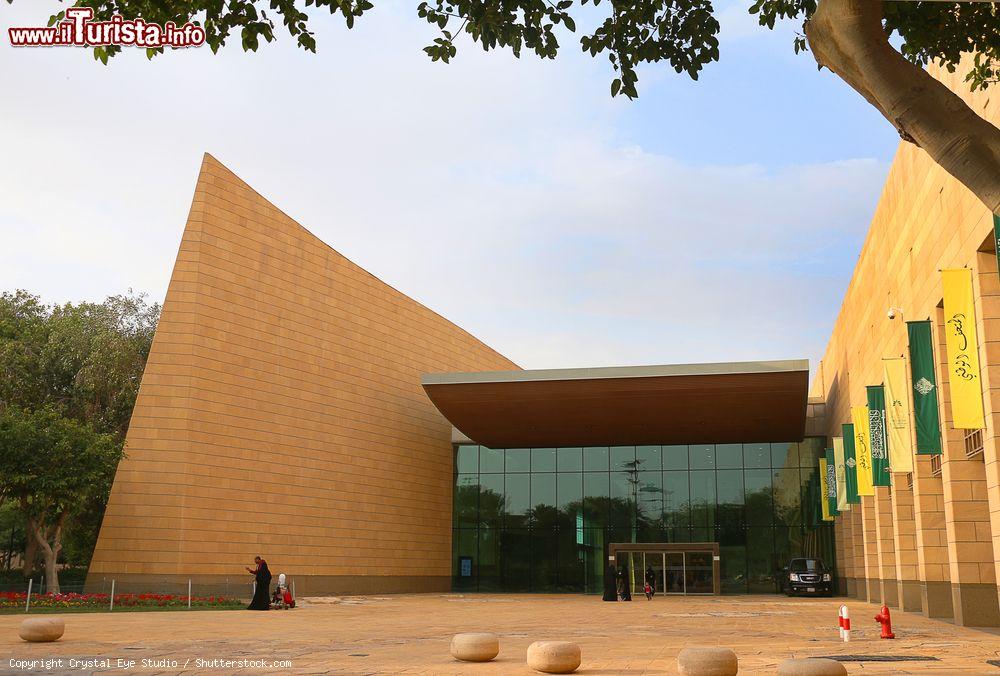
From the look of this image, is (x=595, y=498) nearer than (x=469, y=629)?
No

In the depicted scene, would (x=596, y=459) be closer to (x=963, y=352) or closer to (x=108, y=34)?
(x=963, y=352)

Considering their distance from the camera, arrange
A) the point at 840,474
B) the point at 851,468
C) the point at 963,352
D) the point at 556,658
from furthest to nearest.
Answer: the point at 840,474 → the point at 851,468 → the point at 963,352 → the point at 556,658

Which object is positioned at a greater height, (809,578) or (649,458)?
(649,458)

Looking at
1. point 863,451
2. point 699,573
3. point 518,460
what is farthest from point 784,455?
point 863,451

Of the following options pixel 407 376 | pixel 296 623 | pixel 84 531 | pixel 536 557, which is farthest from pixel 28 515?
pixel 536 557

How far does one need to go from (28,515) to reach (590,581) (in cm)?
2558

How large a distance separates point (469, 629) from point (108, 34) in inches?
508

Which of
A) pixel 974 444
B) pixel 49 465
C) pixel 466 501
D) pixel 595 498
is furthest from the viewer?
pixel 466 501

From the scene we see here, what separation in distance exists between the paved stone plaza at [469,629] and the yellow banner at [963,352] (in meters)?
3.44

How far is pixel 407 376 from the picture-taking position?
4259cm

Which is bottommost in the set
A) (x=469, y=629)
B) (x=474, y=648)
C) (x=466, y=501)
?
(x=469, y=629)

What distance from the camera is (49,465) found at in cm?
2730

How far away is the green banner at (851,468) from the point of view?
28.4 m

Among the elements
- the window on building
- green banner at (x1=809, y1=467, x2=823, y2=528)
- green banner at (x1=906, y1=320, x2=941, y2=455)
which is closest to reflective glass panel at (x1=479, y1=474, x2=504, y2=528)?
green banner at (x1=809, y1=467, x2=823, y2=528)
